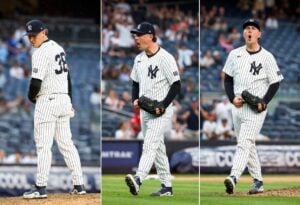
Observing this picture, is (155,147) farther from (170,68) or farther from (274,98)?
(274,98)

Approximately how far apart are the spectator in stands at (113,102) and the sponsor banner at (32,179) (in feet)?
4.84

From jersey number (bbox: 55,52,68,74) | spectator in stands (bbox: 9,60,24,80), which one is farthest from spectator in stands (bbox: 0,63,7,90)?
jersey number (bbox: 55,52,68,74)

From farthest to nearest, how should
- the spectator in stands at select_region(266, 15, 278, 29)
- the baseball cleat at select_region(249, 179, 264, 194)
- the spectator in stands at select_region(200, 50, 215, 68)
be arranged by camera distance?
1. the spectator in stands at select_region(266, 15, 278, 29)
2. the spectator in stands at select_region(200, 50, 215, 68)
3. the baseball cleat at select_region(249, 179, 264, 194)

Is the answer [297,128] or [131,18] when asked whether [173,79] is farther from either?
[131,18]

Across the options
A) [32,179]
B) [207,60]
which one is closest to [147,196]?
[32,179]

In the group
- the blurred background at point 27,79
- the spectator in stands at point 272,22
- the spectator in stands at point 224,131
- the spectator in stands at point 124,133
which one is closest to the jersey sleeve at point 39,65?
the blurred background at point 27,79

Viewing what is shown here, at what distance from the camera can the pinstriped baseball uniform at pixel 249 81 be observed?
16.5ft

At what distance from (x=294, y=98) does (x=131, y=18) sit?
2.56 m

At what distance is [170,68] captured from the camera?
4.76 metres

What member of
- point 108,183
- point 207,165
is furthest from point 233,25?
point 108,183

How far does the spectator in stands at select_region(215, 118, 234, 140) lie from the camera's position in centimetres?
948

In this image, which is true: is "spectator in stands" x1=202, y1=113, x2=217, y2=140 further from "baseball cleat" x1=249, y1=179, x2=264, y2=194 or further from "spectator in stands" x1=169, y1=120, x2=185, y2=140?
"baseball cleat" x1=249, y1=179, x2=264, y2=194

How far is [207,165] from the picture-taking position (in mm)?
9086

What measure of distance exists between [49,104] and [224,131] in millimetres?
5265
